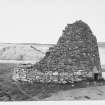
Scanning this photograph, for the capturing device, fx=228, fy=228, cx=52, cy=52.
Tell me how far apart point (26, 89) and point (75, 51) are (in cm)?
81

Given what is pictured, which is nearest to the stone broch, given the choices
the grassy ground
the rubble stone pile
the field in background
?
the rubble stone pile

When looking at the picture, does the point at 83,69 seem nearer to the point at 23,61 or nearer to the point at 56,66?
the point at 56,66

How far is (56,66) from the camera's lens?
297 centimetres

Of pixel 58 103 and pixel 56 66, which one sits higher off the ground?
pixel 56 66

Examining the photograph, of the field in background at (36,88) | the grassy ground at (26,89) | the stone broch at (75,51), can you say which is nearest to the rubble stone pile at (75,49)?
the stone broch at (75,51)

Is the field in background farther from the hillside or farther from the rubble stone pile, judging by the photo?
the rubble stone pile

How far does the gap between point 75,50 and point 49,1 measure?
807 millimetres

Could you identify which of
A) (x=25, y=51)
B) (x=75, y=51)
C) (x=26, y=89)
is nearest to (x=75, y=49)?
(x=75, y=51)

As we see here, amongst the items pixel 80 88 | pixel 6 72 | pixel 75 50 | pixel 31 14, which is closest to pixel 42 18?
pixel 31 14

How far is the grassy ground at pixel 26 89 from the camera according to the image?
2.96m

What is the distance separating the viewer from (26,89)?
2982 mm

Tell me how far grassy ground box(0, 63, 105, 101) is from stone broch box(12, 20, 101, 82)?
8.8 inches

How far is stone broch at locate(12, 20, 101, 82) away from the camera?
298 centimetres

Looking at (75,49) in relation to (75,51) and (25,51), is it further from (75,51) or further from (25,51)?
(25,51)
